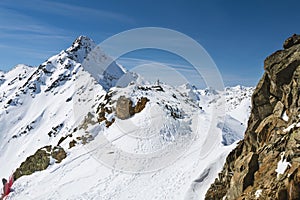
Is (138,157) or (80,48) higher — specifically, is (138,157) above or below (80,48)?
below

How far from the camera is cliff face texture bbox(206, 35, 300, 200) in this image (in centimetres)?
1049

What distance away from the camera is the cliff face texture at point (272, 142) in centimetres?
1049

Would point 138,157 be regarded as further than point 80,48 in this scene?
No

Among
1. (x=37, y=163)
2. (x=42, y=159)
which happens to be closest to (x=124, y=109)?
(x=42, y=159)

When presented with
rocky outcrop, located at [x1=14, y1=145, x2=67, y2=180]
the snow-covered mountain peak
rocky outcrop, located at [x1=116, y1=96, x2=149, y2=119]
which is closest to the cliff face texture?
rocky outcrop, located at [x1=116, y1=96, x2=149, y2=119]

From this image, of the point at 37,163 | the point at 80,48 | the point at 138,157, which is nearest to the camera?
the point at 138,157

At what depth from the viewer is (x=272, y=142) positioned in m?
12.8

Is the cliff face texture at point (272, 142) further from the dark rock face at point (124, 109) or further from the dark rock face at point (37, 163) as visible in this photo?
the dark rock face at point (37, 163)

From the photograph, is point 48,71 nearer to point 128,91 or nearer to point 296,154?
point 128,91

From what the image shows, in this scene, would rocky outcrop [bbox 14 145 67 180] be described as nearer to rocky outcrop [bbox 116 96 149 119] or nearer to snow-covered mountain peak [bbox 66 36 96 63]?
rocky outcrop [bbox 116 96 149 119]

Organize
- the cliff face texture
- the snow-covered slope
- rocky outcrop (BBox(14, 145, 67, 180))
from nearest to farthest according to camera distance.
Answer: the cliff face texture
the snow-covered slope
rocky outcrop (BBox(14, 145, 67, 180))

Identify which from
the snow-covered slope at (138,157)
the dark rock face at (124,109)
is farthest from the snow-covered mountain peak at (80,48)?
the dark rock face at (124,109)

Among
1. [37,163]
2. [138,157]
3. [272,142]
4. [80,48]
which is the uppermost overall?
[80,48]

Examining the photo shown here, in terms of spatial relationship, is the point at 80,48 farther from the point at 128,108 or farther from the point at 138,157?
the point at 138,157
